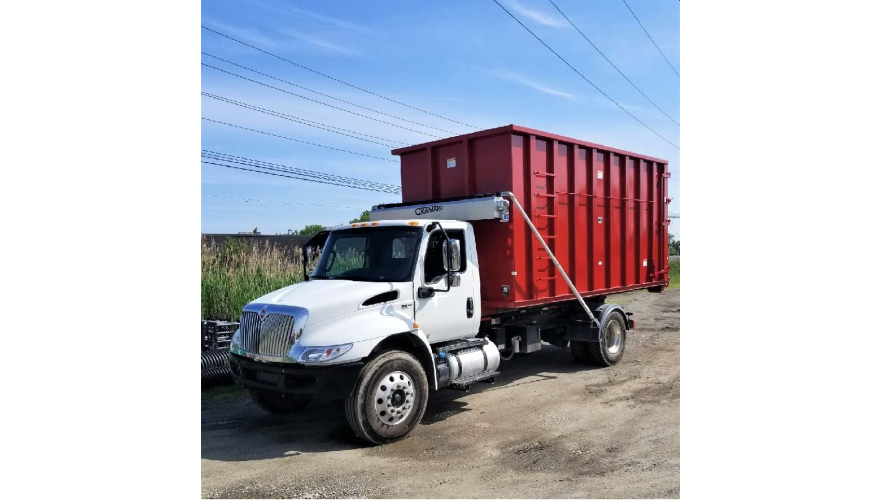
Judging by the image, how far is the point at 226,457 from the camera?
19.1ft

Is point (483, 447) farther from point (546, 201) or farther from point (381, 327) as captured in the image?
point (546, 201)

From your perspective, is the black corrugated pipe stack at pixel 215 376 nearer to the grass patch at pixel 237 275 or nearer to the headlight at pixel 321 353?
the grass patch at pixel 237 275

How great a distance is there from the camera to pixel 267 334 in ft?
20.6

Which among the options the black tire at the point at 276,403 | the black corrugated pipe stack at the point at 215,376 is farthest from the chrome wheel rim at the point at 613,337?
the black corrugated pipe stack at the point at 215,376

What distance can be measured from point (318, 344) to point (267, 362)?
0.72m

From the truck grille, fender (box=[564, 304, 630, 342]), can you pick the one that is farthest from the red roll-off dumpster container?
the truck grille

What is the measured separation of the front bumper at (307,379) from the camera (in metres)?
5.90

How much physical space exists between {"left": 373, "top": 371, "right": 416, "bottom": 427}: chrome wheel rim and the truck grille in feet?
3.64

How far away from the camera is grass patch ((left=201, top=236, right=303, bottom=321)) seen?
40.7 ft

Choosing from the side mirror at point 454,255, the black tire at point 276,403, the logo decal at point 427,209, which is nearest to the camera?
the side mirror at point 454,255

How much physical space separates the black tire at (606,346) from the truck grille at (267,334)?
5.58m
